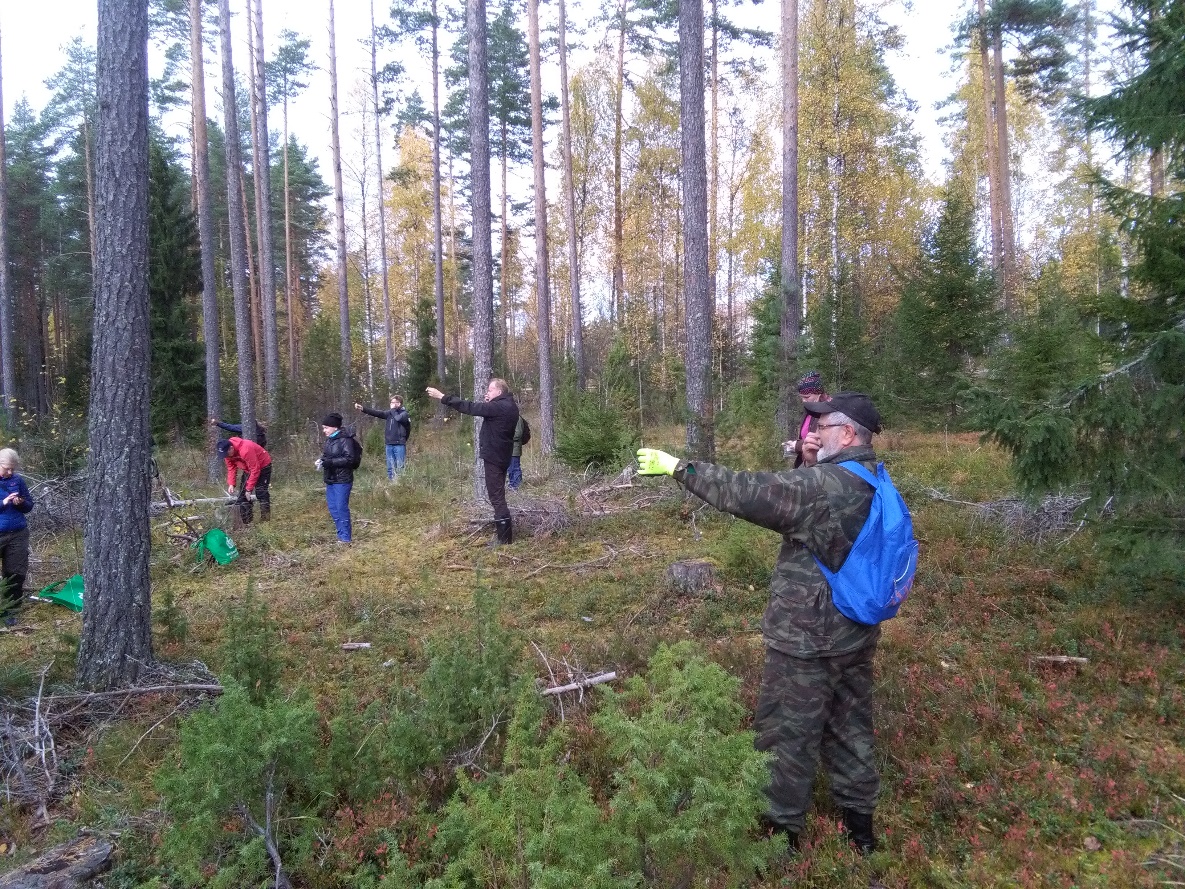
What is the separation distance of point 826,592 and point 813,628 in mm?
169

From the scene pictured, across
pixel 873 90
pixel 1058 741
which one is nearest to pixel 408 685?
pixel 1058 741

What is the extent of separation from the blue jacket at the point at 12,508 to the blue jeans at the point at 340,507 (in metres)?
3.37

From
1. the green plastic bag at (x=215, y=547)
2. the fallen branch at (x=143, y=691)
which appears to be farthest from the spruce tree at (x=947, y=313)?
the fallen branch at (x=143, y=691)

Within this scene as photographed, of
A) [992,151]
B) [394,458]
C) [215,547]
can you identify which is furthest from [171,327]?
[992,151]

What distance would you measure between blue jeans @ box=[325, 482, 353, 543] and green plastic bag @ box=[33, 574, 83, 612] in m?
2.98

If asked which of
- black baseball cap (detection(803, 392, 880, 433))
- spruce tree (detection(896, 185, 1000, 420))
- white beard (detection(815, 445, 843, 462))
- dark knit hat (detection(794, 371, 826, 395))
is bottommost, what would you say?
white beard (detection(815, 445, 843, 462))

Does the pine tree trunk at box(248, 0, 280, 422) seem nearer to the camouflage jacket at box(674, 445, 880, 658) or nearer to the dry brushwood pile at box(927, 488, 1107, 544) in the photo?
the dry brushwood pile at box(927, 488, 1107, 544)

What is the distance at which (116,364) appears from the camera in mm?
4699

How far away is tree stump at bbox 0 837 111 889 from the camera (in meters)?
2.93

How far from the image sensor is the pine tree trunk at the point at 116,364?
15.4 ft

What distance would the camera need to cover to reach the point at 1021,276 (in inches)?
836

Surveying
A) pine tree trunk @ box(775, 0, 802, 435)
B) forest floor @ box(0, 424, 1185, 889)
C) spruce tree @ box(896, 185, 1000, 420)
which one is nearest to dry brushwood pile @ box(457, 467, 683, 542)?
forest floor @ box(0, 424, 1185, 889)

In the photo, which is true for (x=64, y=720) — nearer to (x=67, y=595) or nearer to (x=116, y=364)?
(x=116, y=364)

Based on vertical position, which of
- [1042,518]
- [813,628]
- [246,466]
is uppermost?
[246,466]
